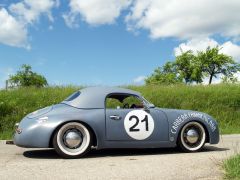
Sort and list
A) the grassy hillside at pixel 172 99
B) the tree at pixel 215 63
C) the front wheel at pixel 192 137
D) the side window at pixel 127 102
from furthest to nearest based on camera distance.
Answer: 1. the tree at pixel 215 63
2. the grassy hillside at pixel 172 99
3. the side window at pixel 127 102
4. the front wheel at pixel 192 137

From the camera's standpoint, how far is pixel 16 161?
784cm

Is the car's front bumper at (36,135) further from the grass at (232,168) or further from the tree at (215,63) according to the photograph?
the tree at (215,63)

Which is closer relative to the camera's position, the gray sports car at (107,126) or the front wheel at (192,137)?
the gray sports car at (107,126)

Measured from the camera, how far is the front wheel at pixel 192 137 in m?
9.10

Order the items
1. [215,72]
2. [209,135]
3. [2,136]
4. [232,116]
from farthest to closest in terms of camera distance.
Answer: [215,72] → [232,116] → [2,136] → [209,135]

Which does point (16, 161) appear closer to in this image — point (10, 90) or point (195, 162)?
point (195, 162)

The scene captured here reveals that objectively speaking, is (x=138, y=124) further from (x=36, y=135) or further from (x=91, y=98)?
(x=36, y=135)

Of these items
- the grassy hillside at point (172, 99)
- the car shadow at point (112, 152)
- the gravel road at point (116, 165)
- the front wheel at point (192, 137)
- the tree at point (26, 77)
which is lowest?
the gravel road at point (116, 165)

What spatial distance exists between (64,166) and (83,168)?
399 millimetres

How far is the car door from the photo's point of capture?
8609 mm

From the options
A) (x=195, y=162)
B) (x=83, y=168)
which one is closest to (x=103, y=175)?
(x=83, y=168)

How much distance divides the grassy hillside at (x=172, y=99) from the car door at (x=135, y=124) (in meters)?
7.63

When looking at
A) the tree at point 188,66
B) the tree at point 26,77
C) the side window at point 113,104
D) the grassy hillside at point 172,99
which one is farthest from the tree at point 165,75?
the side window at point 113,104

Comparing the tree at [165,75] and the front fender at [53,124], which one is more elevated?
the tree at [165,75]
